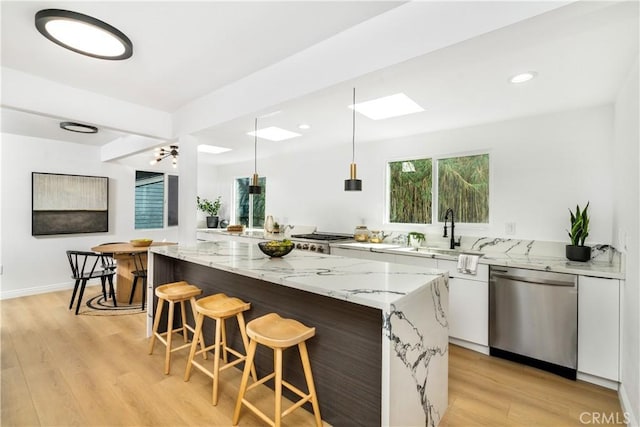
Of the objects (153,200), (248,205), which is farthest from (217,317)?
(153,200)

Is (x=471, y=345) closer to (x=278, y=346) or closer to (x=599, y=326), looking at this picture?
(x=599, y=326)

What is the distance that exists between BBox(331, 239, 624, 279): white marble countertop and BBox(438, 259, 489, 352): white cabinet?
0.46 ft

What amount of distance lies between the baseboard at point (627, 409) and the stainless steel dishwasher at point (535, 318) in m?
0.28

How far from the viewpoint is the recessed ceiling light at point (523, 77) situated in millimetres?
2168

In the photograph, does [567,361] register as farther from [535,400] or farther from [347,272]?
[347,272]

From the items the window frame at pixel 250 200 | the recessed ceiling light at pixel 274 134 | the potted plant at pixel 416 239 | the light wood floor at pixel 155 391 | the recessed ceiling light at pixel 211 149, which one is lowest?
the light wood floor at pixel 155 391

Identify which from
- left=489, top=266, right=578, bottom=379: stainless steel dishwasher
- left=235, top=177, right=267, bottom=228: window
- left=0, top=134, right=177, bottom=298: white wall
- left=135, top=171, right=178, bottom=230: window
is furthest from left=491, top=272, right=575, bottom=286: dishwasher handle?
left=0, top=134, right=177, bottom=298: white wall

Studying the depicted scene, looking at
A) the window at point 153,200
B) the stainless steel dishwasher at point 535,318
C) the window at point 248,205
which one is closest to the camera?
the stainless steel dishwasher at point 535,318

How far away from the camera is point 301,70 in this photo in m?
2.19

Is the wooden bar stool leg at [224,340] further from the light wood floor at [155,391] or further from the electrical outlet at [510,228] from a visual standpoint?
the electrical outlet at [510,228]

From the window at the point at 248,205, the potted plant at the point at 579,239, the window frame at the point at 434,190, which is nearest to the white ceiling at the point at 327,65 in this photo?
the window frame at the point at 434,190

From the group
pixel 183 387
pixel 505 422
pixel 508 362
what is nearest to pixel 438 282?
pixel 505 422

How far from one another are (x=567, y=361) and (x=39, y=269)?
258 inches

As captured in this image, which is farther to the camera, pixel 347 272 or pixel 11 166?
pixel 11 166
